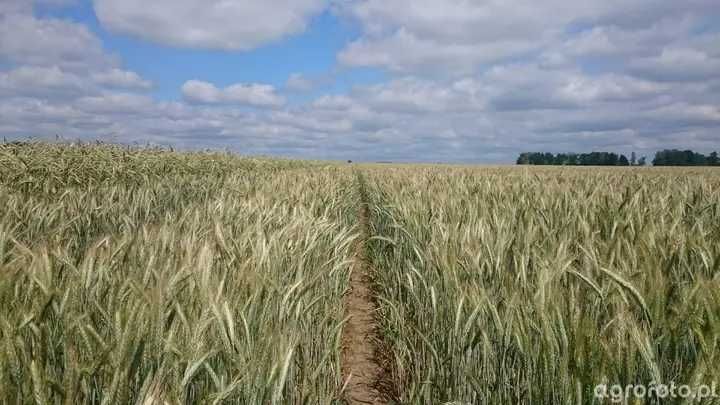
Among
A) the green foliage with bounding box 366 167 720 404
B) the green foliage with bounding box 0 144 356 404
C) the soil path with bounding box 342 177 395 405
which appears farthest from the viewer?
the soil path with bounding box 342 177 395 405

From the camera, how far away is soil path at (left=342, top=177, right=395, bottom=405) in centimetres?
293

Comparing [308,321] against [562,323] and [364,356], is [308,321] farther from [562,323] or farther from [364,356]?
[364,356]

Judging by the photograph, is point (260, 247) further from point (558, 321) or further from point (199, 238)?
point (558, 321)

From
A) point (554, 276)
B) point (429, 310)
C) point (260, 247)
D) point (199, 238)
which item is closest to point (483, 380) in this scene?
point (554, 276)

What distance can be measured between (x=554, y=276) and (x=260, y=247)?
1302 millimetres

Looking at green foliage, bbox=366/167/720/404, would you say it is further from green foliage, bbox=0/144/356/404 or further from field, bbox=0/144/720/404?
green foliage, bbox=0/144/356/404

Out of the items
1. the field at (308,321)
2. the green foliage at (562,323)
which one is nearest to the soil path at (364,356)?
the field at (308,321)

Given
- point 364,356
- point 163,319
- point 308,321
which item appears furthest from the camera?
point 364,356

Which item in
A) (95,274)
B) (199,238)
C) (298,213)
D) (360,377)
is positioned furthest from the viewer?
(298,213)

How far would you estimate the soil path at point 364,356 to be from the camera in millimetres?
2930

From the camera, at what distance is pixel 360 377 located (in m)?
3.22


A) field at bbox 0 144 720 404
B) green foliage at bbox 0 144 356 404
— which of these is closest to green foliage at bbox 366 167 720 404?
field at bbox 0 144 720 404

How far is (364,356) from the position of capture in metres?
3.61

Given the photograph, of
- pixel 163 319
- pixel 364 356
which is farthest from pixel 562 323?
pixel 364 356
